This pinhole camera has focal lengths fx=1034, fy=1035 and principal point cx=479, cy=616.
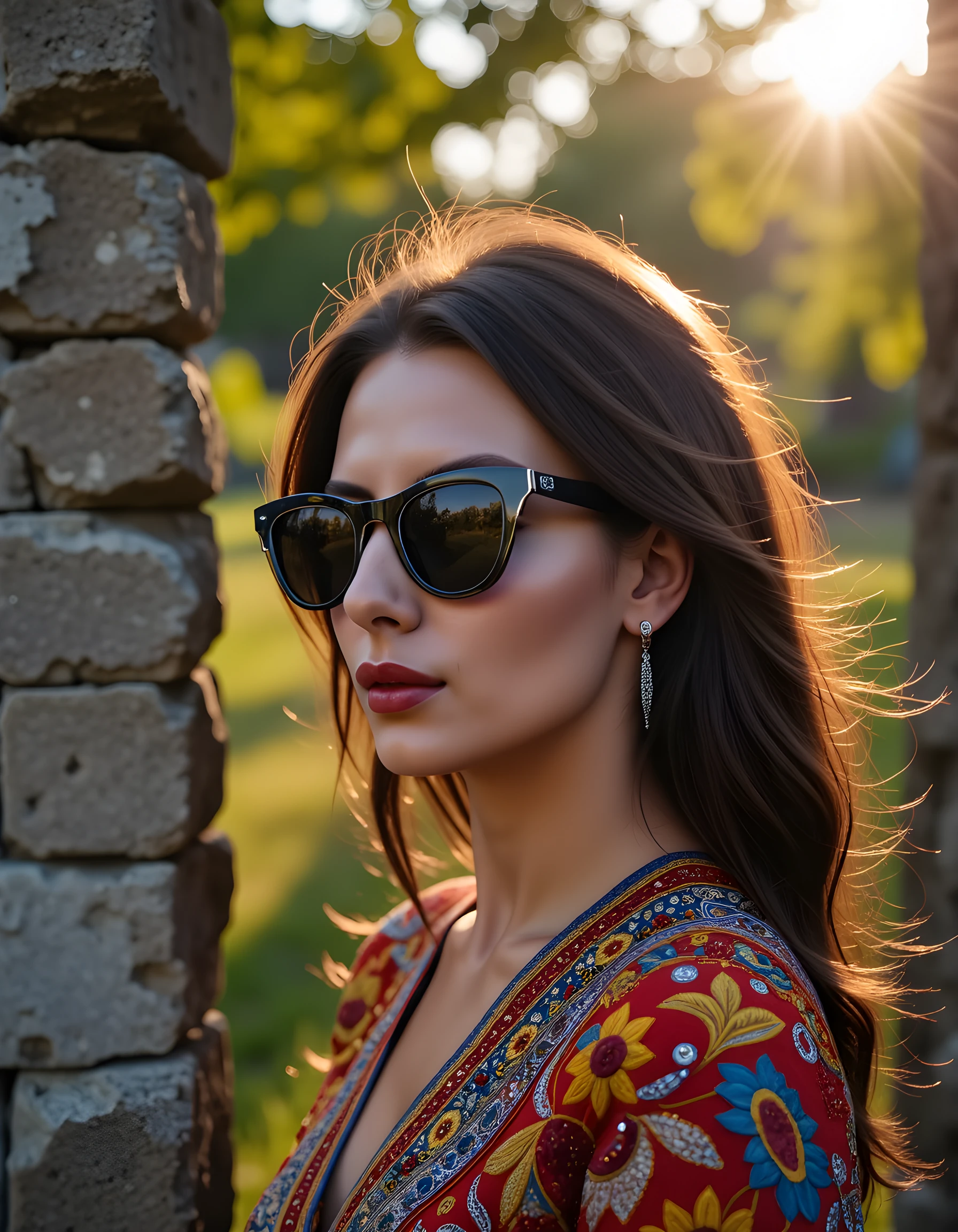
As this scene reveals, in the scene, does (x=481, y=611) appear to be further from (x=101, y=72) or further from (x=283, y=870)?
(x=283, y=870)

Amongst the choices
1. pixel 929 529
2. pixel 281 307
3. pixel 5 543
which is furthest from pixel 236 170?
pixel 281 307

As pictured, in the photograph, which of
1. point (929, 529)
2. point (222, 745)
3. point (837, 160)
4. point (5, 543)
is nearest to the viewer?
point (5, 543)

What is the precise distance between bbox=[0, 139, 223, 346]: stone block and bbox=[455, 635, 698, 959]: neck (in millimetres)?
972

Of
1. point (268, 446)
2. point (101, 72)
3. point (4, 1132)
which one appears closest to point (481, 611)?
point (101, 72)

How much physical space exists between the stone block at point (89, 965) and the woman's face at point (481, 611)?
0.62 metres

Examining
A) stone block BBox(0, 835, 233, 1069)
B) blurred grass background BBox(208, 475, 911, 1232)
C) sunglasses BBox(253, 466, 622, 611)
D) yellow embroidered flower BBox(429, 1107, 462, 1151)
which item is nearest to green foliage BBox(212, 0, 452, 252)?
blurred grass background BBox(208, 475, 911, 1232)

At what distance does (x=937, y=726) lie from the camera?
2312mm

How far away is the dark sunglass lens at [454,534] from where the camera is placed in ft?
4.39

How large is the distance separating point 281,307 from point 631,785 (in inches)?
1025

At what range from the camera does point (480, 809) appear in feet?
5.20

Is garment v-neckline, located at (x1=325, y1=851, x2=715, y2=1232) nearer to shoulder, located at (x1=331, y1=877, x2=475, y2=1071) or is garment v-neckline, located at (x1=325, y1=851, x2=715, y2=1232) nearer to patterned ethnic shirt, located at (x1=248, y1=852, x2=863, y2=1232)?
patterned ethnic shirt, located at (x1=248, y1=852, x2=863, y2=1232)

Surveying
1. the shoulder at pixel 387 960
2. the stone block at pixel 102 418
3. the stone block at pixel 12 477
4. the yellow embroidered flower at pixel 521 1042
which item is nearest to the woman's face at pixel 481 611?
the yellow embroidered flower at pixel 521 1042

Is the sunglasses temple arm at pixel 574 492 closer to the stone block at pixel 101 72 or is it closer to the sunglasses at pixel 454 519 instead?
the sunglasses at pixel 454 519

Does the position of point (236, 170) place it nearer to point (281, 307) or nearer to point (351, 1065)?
point (351, 1065)
